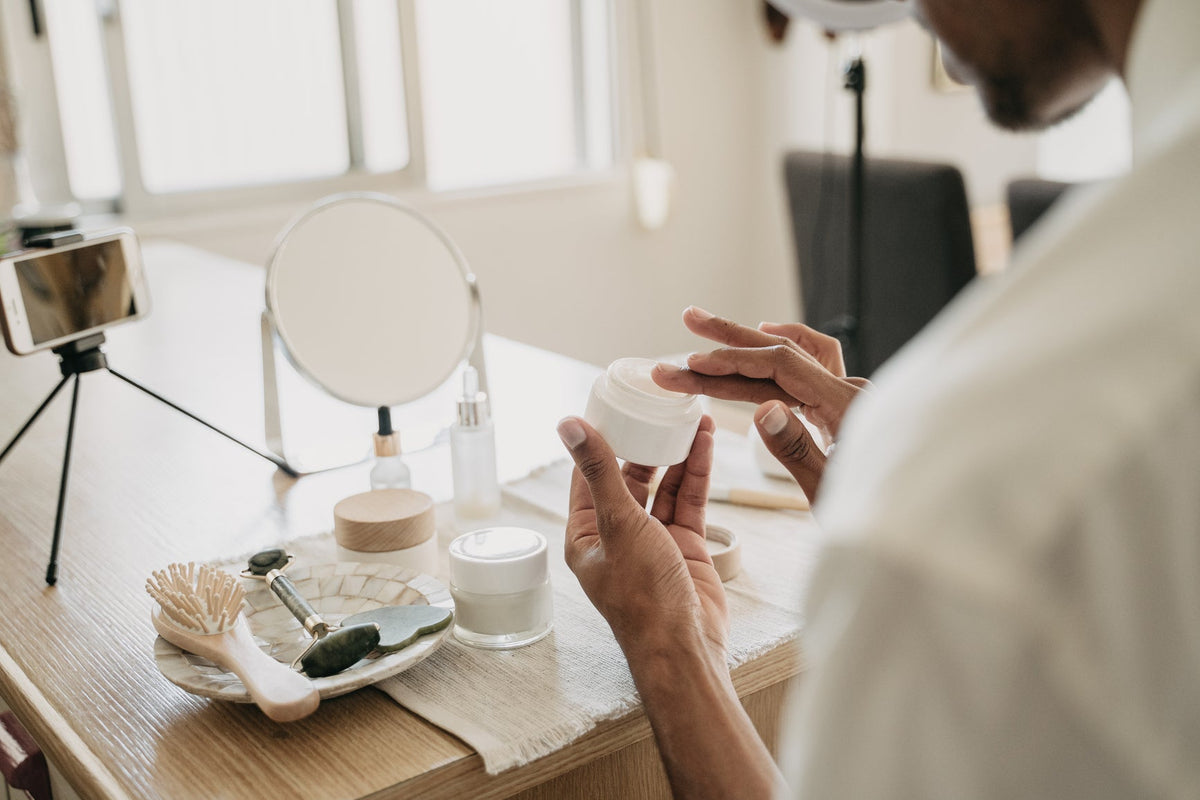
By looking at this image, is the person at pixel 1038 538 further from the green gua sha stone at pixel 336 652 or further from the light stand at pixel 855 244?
the light stand at pixel 855 244

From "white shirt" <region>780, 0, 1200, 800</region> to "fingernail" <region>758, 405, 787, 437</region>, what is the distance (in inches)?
18.9

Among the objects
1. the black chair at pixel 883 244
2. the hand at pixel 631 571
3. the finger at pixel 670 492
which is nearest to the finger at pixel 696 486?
the finger at pixel 670 492

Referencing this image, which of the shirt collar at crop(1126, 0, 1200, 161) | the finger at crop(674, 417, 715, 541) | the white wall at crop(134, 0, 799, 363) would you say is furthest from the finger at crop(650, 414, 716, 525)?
the white wall at crop(134, 0, 799, 363)

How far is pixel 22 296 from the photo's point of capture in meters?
1.04

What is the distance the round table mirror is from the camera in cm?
121

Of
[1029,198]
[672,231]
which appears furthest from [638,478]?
[672,231]

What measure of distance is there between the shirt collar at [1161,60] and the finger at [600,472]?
0.42 metres

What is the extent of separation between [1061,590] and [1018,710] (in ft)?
0.13

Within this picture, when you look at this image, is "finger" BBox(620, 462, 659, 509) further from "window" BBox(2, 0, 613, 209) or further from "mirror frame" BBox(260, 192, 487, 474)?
"window" BBox(2, 0, 613, 209)

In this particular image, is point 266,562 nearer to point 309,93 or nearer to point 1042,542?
point 1042,542

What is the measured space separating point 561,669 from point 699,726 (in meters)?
0.15

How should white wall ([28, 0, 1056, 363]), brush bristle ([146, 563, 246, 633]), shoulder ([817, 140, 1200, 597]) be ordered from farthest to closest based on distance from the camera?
white wall ([28, 0, 1056, 363]) < brush bristle ([146, 563, 246, 633]) < shoulder ([817, 140, 1200, 597])

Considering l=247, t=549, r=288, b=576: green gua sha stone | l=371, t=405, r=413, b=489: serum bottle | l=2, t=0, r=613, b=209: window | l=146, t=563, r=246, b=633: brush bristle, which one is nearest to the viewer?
l=146, t=563, r=246, b=633: brush bristle

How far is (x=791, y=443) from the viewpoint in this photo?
870 millimetres
